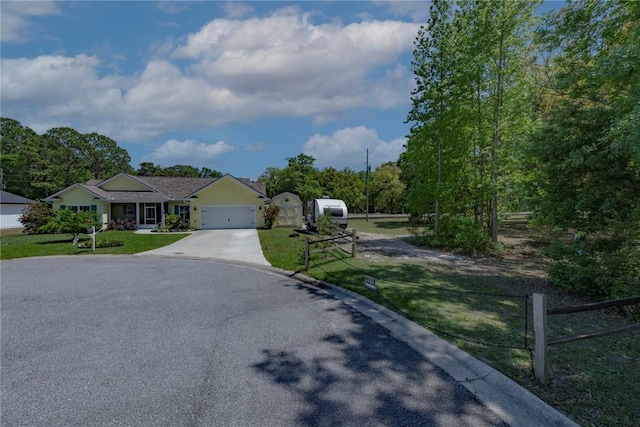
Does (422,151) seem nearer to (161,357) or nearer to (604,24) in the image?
(604,24)

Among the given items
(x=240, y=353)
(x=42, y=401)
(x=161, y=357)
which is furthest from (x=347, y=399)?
(x=42, y=401)

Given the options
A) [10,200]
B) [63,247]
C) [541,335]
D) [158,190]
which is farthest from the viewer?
[10,200]

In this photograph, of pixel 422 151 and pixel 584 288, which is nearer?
pixel 584 288

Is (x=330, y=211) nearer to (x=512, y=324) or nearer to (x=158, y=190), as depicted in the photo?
(x=158, y=190)

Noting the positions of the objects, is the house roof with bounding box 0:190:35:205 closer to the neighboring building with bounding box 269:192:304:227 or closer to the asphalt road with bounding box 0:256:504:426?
the neighboring building with bounding box 269:192:304:227

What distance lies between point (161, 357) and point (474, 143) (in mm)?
14213

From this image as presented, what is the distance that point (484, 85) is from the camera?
13.7 meters

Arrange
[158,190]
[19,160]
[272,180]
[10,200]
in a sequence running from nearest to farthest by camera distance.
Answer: [158,190] → [10,200] → [19,160] → [272,180]

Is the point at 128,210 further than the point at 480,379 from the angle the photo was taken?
Yes

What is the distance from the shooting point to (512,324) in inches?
214

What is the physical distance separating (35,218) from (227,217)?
1304 cm

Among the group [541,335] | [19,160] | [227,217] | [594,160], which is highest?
[19,160]

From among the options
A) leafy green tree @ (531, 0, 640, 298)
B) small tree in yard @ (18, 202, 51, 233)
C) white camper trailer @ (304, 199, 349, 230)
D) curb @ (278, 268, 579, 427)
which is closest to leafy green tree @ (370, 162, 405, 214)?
white camper trailer @ (304, 199, 349, 230)

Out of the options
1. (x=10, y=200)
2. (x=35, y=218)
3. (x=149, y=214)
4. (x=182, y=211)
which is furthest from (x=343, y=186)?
(x=10, y=200)
